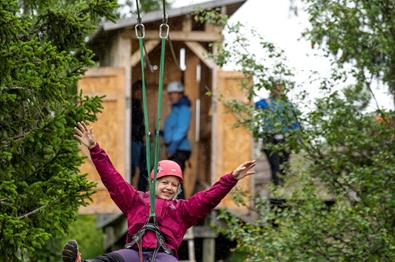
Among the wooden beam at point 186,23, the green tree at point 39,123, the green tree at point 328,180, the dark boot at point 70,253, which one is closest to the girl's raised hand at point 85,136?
the dark boot at point 70,253

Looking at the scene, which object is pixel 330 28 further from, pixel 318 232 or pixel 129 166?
pixel 129 166

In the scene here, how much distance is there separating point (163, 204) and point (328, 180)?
4.65 metres

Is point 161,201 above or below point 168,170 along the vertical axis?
below

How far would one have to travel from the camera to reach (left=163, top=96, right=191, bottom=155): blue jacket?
61.5 ft

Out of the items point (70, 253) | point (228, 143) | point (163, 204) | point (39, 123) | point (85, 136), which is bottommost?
point (70, 253)

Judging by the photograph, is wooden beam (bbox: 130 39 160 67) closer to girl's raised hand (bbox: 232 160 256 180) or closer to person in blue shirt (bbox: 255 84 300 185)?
person in blue shirt (bbox: 255 84 300 185)

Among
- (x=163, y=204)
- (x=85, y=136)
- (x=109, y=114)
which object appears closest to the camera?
(x=85, y=136)

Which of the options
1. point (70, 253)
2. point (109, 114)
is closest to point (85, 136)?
point (70, 253)

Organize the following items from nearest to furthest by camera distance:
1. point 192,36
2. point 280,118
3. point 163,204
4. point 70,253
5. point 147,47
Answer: point 70,253 < point 163,204 < point 280,118 < point 192,36 < point 147,47

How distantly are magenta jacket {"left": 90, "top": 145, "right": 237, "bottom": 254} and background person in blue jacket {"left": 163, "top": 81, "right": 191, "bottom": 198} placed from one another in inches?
362

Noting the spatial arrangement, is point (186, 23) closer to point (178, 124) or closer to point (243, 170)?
point (178, 124)

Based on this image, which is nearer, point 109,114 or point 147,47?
point 109,114

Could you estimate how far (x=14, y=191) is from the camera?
10281 millimetres

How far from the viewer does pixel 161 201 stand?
9.55 metres
